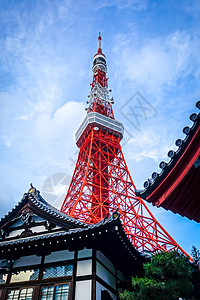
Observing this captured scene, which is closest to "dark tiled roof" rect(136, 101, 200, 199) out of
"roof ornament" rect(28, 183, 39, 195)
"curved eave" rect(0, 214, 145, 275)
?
"curved eave" rect(0, 214, 145, 275)

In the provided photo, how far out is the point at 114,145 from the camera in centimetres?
2530

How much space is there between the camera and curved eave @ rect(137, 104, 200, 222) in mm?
3730

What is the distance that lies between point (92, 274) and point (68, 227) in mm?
1491

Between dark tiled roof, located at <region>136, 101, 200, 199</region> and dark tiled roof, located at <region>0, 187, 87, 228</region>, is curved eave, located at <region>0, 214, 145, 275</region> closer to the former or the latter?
dark tiled roof, located at <region>0, 187, 87, 228</region>

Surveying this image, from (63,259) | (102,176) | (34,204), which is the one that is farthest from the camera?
(102,176)

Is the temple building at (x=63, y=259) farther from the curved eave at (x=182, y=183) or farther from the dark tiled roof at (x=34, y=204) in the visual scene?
the curved eave at (x=182, y=183)

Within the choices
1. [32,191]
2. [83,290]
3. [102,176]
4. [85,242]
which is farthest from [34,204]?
[102,176]

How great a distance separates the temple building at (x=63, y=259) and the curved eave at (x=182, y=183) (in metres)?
2.02

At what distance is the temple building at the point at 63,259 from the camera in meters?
6.30

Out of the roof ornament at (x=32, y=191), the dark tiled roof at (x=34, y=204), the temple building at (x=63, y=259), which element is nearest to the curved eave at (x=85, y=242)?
the temple building at (x=63, y=259)

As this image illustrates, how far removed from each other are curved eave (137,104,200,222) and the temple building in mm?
2021

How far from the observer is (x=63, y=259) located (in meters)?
6.79

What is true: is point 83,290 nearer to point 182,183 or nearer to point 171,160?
point 182,183

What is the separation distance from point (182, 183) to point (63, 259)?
4323 mm
